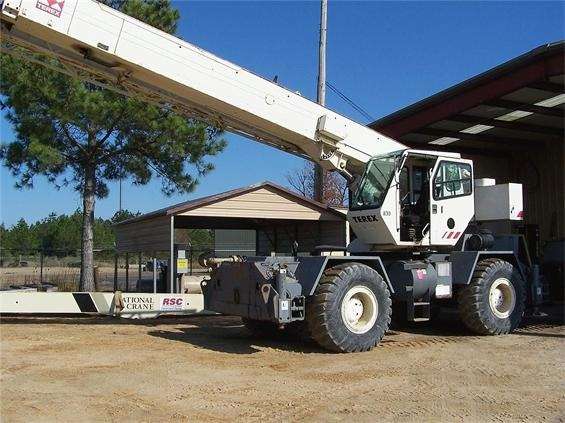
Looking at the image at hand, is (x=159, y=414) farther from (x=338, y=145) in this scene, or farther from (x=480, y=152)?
(x=480, y=152)

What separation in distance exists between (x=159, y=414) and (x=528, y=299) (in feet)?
30.5

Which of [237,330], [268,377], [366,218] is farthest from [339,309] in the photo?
[237,330]

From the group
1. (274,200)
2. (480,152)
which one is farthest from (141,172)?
(480,152)

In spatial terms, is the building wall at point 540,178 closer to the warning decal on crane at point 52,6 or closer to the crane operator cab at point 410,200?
the crane operator cab at point 410,200

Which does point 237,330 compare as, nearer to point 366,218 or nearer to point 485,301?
point 366,218

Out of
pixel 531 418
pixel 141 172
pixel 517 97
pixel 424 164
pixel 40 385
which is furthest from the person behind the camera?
pixel 141 172

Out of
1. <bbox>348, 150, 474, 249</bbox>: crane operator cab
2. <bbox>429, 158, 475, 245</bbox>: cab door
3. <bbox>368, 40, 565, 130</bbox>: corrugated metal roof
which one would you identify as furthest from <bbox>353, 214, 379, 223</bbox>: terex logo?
<bbox>368, 40, 565, 130</bbox>: corrugated metal roof

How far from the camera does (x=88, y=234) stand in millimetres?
21078

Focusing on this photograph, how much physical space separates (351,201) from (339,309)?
8.93ft

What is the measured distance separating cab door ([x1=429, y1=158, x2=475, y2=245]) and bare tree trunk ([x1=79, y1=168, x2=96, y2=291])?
12.6 metres

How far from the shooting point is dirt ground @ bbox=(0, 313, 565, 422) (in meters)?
6.74

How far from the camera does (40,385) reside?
788 cm

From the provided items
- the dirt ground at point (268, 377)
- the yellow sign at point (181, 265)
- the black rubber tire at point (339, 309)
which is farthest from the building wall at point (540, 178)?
the black rubber tire at point (339, 309)

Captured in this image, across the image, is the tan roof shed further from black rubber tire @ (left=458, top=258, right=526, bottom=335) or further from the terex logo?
black rubber tire @ (left=458, top=258, right=526, bottom=335)
